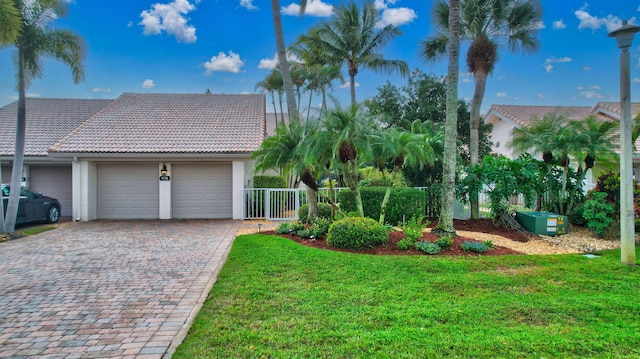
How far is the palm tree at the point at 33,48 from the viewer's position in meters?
9.83

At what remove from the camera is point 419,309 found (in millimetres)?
4289

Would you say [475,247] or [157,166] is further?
Result: [157,166]

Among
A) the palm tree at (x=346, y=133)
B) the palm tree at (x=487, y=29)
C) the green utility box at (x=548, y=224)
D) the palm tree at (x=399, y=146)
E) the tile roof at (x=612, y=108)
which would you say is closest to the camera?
the palm tree at (x=346, y=133)

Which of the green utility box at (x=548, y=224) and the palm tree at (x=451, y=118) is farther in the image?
the green utility box at (x=548, y=224)

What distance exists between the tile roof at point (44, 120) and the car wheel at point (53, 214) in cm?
234

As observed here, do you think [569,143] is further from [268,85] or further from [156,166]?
[268,85]

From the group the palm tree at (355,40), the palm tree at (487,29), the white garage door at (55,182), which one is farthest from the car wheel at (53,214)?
the palm tree at (487,29)

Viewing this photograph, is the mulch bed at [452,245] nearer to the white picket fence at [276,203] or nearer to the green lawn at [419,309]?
the green lawn at [419,309]

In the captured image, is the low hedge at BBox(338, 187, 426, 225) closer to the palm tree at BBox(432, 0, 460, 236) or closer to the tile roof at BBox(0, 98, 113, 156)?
the palm tree at BBox(432, 0, 460, 236)

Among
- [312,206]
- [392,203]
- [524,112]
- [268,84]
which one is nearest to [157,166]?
[312,206]

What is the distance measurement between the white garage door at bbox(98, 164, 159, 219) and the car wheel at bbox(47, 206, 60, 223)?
4.39 feet

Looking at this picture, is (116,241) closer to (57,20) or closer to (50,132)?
(57,20)

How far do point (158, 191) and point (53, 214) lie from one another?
3.59 m

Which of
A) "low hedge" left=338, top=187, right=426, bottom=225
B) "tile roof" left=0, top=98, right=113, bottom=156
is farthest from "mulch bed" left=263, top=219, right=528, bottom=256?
"tile roof" left=0, top=98, right=113, bottom=156
